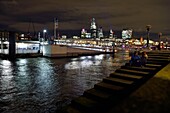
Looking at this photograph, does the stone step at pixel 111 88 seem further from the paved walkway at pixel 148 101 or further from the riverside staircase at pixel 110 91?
the paved walkway at pixel 148 101

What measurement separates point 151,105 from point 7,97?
13719mm

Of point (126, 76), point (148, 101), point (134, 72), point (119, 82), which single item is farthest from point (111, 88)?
point (148, 101)

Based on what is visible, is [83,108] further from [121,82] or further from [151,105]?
[151,105]

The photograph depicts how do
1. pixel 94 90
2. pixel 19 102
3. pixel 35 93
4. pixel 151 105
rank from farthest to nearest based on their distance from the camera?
pixel 35 93 → pixel 19 102 → pixel 94 90 → pixel 151 105

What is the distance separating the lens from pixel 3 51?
78812 millimetres

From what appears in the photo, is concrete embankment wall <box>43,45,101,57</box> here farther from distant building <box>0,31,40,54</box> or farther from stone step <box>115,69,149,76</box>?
stone step <box>115,69,149,76</box>

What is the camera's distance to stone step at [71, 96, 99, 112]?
9.57 meters

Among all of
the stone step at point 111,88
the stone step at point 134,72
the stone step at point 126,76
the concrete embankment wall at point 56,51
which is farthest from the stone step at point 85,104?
the concrete embankment wall at point 56,51

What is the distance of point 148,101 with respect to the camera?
650 cm

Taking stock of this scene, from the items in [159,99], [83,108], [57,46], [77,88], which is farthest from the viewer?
[57,46]

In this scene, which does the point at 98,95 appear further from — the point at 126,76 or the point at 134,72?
the point at 134,72

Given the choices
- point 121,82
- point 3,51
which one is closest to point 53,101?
point 121,82

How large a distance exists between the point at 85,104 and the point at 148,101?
4166mm

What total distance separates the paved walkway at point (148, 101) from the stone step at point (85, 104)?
2.82 m
